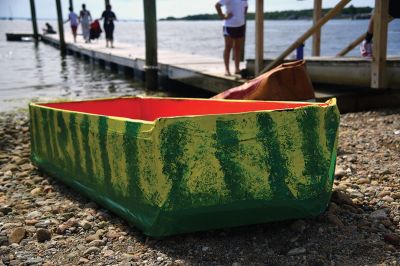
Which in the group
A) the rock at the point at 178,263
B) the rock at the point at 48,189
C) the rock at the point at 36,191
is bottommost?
the rock at the point at 36,191

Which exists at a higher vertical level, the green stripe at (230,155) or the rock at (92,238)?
the green stripe at (230,155)

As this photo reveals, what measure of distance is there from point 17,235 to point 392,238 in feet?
8.64

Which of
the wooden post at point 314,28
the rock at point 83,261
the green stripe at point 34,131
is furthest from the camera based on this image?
the wooden post at point 314,28

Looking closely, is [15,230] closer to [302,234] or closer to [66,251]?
[66,251]

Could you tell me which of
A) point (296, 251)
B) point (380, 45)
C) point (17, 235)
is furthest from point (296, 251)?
point (380, 45)

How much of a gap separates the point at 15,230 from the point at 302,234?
2.11 metres

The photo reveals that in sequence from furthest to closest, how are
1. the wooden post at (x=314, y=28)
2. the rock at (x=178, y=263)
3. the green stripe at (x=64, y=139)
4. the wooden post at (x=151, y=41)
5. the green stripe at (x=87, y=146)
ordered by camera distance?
the wooden post at (x=151, y=41) → the wooden post at (x=314, y=28) → the green stripe at (x=64, y=139) → the green stripe at (x=87, y=146) → the rock at (x=178, y=263)

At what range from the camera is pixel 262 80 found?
16.2 feet

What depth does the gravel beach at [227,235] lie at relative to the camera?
3.10m

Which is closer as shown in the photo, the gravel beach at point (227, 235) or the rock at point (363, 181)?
the gravel beach at point (227, 235)

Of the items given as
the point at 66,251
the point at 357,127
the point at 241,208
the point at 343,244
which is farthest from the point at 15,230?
the point at 357,127

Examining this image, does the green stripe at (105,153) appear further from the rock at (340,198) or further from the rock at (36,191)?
the rock at (340,198)

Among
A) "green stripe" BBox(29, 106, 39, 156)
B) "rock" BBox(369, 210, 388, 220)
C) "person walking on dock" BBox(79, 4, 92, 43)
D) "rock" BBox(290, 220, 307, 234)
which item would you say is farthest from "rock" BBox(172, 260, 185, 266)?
"person walking on dock" BBox(79, 4, 92, 43)

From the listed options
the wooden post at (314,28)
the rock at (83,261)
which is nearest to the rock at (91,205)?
the rock at (83,261)
